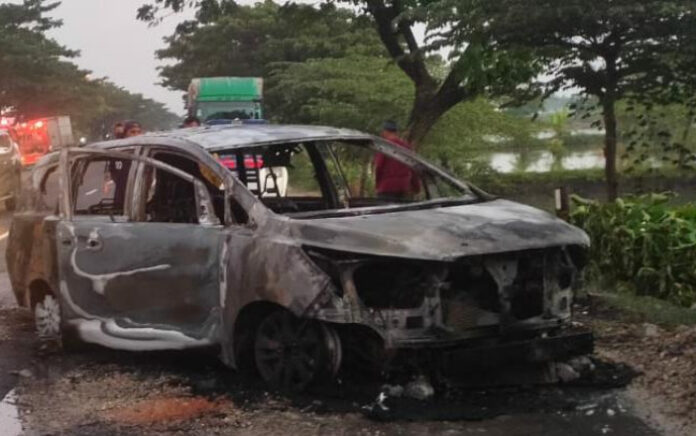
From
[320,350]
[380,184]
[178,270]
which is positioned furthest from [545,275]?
[380,184]

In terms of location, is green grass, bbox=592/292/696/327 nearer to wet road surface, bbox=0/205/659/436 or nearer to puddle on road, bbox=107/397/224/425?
wet road surface, bbox=0/205/659/436

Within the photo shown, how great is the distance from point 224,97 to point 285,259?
66.0 feet

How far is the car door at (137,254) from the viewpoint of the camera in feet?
19.5

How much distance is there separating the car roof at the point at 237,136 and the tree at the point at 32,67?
41287 mm

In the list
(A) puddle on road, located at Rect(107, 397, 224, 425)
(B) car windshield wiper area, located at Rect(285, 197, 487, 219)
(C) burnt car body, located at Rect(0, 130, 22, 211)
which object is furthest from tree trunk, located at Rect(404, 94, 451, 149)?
(A) puddle on road, located at Rect(107, 397, 224, 425)

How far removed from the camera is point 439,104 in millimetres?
17344

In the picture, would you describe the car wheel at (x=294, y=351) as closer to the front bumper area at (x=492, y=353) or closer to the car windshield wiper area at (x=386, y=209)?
the front bumper area at (x=492, y=353)

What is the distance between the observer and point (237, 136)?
251 inches

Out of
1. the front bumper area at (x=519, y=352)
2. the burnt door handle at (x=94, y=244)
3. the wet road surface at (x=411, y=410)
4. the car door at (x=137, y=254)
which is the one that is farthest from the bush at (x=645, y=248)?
the burnt door handle at (x=94, y=244)

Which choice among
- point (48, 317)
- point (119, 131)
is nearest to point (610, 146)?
point (119, 131)

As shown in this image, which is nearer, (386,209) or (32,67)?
(386,209)

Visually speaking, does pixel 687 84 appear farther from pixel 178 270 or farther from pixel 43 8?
pixel 43 8

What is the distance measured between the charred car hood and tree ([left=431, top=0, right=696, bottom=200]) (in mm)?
6595

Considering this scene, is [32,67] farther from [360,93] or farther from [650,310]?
[650,310]
